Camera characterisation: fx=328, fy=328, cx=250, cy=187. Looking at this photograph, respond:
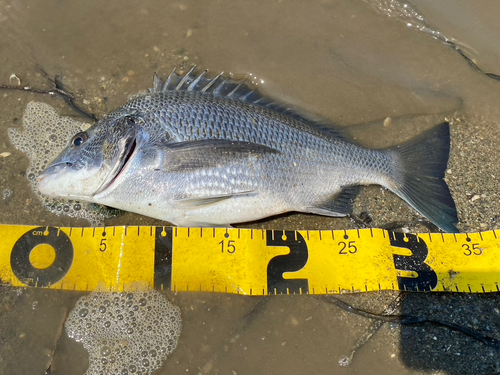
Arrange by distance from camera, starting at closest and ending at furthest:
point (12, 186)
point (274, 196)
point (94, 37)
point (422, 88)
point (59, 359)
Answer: point (59, 359)
point (274, 196)
point (12, 186)
point (422, 88)
point (94, 37)

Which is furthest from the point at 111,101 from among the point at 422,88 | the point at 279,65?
the point at 422,88

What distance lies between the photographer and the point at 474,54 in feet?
10.4

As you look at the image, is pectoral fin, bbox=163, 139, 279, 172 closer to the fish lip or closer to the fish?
the fish

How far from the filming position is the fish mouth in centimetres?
245

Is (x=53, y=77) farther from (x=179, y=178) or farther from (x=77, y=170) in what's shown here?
(x=179, y=178)

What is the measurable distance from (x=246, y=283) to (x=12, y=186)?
223 centimetres

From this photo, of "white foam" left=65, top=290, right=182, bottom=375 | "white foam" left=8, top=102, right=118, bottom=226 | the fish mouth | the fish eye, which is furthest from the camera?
"white foam" left=8, top=102, right=118, bottom=226

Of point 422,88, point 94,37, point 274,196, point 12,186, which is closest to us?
point 274,196

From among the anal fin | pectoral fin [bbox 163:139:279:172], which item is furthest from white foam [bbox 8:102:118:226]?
Answer: the anal fin

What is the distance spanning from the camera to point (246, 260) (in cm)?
246

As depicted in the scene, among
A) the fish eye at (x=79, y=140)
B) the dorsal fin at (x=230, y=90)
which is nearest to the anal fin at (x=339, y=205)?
the dorsal fin at (x=230, y=90)

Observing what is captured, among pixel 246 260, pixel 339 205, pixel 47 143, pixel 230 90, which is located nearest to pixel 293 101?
pixel 230 90

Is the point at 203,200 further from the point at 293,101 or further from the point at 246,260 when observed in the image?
the point at 293,101

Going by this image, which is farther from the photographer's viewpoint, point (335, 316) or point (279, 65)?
point (279, 65)
